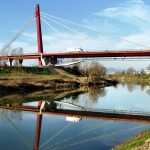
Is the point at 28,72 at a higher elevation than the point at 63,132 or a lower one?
higher

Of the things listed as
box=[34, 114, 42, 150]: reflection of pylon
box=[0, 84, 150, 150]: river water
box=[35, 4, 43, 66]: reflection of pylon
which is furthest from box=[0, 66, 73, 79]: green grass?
box=[0, 84, 150, 150]: river water

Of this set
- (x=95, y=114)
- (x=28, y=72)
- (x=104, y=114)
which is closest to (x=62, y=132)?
(x=95, y=114)

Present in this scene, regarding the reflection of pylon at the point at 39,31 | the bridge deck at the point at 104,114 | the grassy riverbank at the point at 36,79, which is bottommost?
the bridge deck at the point at 104,114

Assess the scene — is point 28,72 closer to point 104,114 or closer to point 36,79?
point 36,79

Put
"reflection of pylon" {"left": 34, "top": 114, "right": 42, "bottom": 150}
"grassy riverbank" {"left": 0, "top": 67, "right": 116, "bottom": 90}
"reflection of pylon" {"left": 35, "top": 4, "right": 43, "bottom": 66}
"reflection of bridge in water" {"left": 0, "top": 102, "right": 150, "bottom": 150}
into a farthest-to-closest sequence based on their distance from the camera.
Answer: "reflection of pylon" {"left": 35, "top": 4, "right": 43, "bottom": 66} < "grassy riverbank" {"left": 0, "top": 67, "right": 116, "bottom": 90} < "reflection of bridge in water" {"left": 0, "top": 102, "right": 150, "bottom": 150} < "reflection of pylon" {"left": 34, "top": 114, "right": 42, "bottom": 150}

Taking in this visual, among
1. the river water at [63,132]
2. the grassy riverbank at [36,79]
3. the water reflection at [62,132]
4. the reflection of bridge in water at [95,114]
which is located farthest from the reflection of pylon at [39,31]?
the water reflection at [62,132]

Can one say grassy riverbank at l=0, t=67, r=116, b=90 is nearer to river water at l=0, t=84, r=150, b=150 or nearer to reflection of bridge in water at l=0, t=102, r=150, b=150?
reflection of bridge in water at l=0, t=102, r=150, b=150

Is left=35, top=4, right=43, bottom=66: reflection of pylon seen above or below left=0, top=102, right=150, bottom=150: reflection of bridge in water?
above

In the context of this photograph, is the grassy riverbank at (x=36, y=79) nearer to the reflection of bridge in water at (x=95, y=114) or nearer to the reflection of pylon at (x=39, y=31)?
the reflection of pylon at (x=39, y=31)

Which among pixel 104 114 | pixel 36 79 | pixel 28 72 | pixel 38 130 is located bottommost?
pixel 104 114

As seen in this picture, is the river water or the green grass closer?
the river water

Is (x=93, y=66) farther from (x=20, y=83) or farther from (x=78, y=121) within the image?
(x=78, y=121)

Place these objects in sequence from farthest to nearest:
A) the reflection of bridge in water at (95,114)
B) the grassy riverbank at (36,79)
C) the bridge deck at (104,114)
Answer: the grassy riverbank at (36,79) → the bridge deck at (104,114) → the reflection of bridge in water at (95,114)

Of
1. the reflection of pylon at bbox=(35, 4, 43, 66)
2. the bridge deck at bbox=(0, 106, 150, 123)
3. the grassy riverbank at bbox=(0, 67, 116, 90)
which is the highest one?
the reflection of pylon at bbox=(35, 4, 43, 66)
